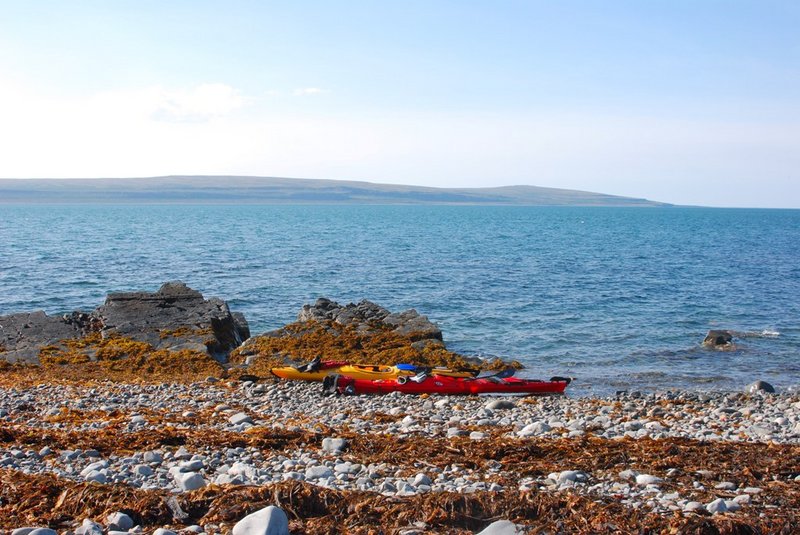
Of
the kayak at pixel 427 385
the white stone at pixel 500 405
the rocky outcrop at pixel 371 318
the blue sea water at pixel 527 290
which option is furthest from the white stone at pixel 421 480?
the rocky outcrop at pixel 371 318

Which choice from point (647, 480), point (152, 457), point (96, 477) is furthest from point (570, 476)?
point (96, 477)

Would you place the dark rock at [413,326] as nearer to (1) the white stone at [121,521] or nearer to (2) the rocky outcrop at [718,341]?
(2) the rocky outcrop at [718,341]

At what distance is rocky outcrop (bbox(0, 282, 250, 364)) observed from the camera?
22047 mm

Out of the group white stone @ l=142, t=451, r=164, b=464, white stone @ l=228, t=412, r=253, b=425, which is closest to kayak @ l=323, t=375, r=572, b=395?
white stone @ l=228, t=412, r=253, b=425

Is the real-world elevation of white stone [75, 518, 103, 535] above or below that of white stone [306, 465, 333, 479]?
above

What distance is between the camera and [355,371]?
1753 centimetres

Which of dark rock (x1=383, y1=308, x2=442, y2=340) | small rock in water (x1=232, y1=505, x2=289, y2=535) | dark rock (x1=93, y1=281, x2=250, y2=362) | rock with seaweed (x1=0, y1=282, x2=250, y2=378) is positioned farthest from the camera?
dark rock (x1=383, y1=308, x2=442, y2=340)

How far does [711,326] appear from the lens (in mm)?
28922

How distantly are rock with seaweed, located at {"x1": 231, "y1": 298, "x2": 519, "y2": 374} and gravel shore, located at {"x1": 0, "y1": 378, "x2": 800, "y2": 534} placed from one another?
569 cm

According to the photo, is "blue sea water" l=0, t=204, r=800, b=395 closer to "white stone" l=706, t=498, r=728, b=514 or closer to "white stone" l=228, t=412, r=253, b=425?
"white stone" l=228, t=412, r=253, b=425

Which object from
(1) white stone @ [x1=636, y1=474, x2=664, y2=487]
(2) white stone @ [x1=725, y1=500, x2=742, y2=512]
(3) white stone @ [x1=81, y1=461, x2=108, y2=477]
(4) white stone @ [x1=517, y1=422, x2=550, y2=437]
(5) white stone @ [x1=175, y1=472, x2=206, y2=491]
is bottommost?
(4) white stone @ [x1=517, y1=422, x2=550, y2=437]

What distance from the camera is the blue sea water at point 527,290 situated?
2312cm

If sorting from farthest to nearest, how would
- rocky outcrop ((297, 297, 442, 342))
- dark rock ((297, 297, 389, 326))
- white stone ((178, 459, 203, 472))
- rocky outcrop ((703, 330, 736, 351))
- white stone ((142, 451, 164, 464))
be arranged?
dark rock ((297, 297, 389, 326)), rocky outcrop ((703, 330, 736, 351)), rocky outcrop ((297, 297, 442, 342)), white stone ((142, 451, 164, 464)), white stone ((178, 459, 203, 472))

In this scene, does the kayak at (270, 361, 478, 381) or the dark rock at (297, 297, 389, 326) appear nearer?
the kayak at (270, 361, 478, 381)
